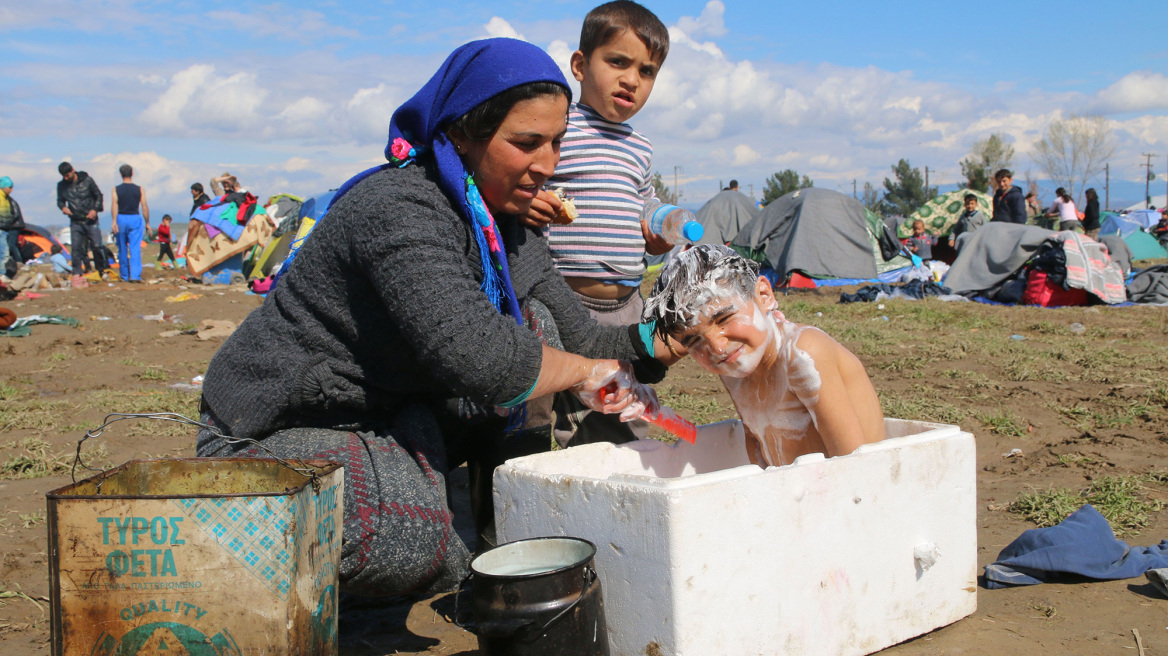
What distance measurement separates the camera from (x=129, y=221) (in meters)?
13.7

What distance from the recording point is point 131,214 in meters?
13.6

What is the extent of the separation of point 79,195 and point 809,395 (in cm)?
1409

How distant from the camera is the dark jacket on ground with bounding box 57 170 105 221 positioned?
13.2 meters

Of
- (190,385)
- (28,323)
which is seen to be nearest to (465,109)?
(190,385)

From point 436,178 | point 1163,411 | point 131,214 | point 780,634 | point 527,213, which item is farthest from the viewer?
point 131,214

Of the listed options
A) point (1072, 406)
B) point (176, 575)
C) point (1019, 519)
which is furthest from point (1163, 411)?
point (176, 575)

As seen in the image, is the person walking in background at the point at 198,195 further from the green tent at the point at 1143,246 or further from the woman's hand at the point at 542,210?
the green tent at the point at 1143,246

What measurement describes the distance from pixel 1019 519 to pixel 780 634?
1628 millimetres

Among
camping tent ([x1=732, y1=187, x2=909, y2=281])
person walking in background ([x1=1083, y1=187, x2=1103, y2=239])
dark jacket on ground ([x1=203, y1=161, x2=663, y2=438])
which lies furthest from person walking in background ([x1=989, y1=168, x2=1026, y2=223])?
dark jacket on ground ([x1=203, y1=161, x2=663, y2=438])

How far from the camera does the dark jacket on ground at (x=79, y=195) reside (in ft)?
43.2

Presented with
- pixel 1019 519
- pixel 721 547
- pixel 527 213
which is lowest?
pixel 1019 519

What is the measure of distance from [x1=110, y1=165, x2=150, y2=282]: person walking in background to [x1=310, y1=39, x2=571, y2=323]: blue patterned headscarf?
Answer: 1310cm

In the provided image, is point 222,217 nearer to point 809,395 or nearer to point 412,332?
point 412,332

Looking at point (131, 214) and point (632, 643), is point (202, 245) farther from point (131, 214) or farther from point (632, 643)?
point (632, 643)
